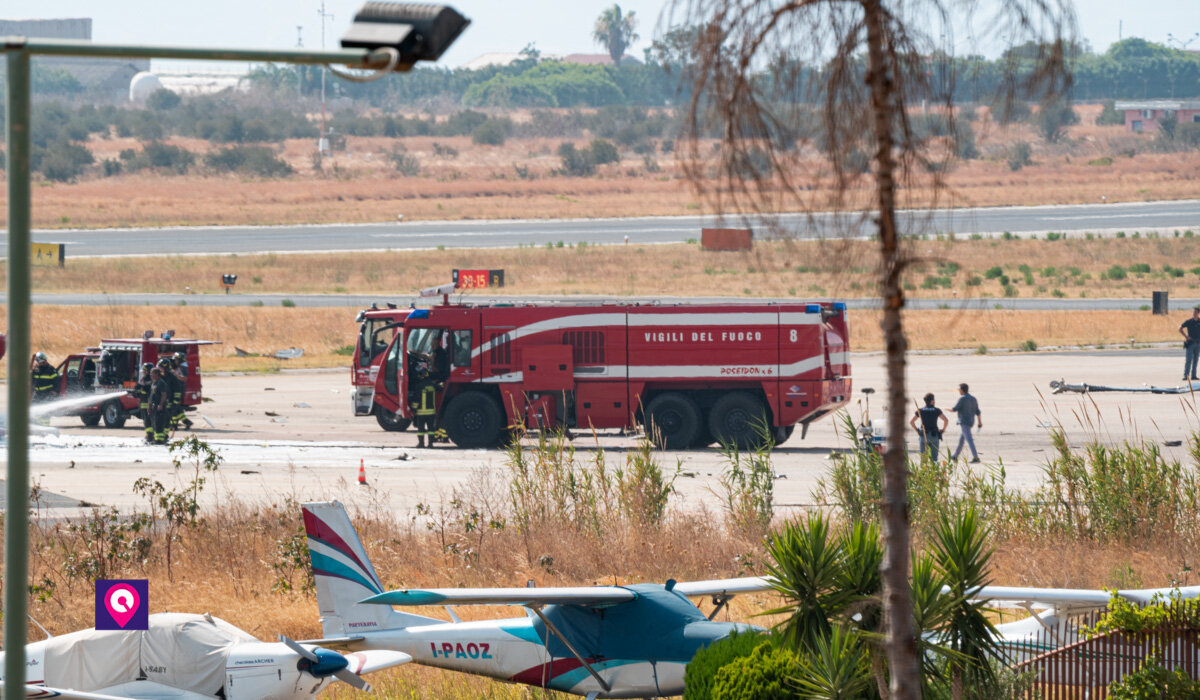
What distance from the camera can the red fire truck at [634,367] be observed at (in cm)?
2395

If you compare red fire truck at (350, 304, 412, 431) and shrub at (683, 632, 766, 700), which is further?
red fire truck at (350, 304, 412, 431)

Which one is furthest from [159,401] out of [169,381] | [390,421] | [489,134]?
[489,134]

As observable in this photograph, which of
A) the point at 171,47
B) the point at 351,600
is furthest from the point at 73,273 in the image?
the point at 171,47

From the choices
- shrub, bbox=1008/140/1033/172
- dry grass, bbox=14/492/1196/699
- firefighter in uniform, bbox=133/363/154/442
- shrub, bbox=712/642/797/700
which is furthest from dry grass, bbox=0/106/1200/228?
shrub, bbox=712/642/797/700

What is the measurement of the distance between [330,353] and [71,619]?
103 feet

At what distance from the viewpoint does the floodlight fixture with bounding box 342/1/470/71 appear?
522 cm

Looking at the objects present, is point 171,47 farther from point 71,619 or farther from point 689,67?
point 71,619

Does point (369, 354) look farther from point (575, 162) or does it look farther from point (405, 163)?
point (575, 162)

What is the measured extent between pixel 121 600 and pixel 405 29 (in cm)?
522

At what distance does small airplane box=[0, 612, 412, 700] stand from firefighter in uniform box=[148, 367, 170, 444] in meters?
17.8

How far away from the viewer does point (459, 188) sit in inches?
3863

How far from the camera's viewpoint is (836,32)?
5.54 meters

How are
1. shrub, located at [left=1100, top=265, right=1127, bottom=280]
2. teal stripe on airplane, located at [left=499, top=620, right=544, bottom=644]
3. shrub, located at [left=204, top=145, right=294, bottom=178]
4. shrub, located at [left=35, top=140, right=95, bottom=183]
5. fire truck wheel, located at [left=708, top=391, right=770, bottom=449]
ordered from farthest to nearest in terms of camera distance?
shrub, located at [left=204, top=145, right=294, bottom=178] < shrub, located at [left=35, top=140, right=95, bottom=183] < shrub, located at [left=1100, top=265, right=1127, bottom=280] < fire truck wheel, located at [left=708, top=391, right=770, bottom=449] < teal stripe on airplane, located at [left=499, top=620, right=544, bottom=644]

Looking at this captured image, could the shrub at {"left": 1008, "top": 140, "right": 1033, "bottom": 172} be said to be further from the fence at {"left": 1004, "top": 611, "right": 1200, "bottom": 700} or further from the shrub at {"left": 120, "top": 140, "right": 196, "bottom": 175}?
the fence at {"left": 1004, "top": 611, "right": 1200, "bottom": 700}
